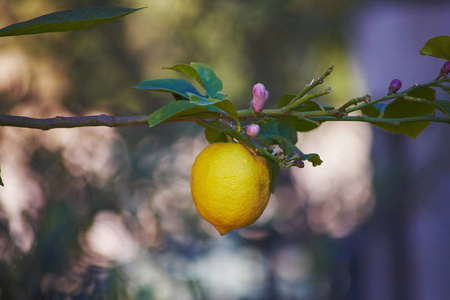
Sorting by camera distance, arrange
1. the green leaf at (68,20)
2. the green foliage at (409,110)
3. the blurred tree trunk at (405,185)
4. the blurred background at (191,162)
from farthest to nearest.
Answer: the blurred tree trunk at (405,185), the blurred background at (191,162), the green foliage at (409,110), the green leaf at (68,20)

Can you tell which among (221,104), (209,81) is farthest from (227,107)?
(209,81)

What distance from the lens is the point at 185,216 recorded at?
1.74 meters

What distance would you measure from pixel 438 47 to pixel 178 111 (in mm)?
227

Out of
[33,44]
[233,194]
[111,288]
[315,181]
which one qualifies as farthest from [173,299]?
[233,194]

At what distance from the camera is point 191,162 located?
5.87 ft

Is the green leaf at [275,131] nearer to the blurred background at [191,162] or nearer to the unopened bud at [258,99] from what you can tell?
the unopened bud at [258,99]

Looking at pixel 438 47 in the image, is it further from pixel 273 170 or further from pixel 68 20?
pixel 68 20

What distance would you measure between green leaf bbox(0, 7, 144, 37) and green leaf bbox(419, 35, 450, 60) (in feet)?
0.79

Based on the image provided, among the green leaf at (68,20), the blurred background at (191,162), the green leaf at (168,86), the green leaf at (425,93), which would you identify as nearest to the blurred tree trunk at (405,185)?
the blurred background at (191,162)

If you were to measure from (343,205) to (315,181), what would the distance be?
0.51ft

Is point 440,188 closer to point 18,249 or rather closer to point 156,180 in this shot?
point 156,180

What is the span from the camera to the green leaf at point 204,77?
1.40 ft

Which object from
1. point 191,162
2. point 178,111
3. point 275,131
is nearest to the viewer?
point 178,111

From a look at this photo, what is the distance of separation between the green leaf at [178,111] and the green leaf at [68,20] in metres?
0.07
